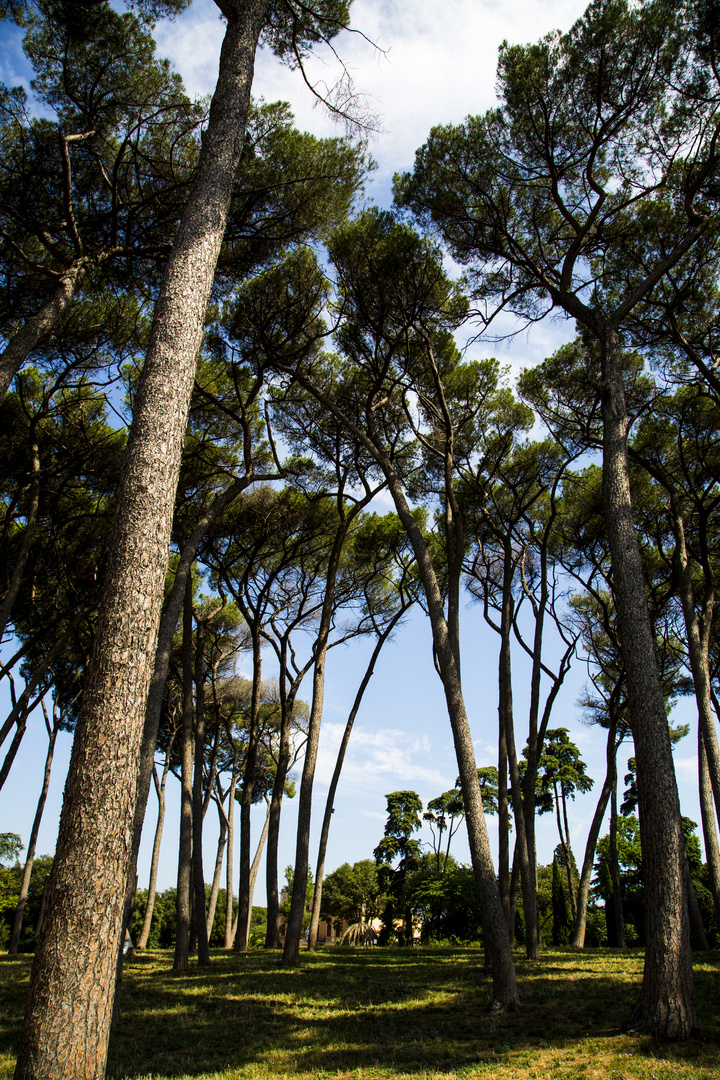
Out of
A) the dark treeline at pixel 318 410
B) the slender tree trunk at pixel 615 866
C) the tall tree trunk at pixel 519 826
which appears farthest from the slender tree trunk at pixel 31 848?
the slender tree trunk at pixel 615 866

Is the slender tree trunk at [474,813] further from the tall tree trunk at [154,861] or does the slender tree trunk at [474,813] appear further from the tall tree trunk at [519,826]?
the tall tree trunk at [154,861]

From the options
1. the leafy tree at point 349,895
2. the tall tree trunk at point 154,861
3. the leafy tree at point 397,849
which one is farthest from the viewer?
the leafy tree at point 349,895

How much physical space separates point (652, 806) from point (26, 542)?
27.7 ft

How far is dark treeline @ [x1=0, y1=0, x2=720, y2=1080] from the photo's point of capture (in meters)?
3.88

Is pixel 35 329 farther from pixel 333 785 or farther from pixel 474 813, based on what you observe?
pixel 333 785

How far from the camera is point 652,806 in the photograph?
509 cm

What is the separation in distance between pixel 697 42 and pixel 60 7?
741cm

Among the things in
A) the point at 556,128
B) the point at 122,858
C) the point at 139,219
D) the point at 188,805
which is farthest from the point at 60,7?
the point at 188,805

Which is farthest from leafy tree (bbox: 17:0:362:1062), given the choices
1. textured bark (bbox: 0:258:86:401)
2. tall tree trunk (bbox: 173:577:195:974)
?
tall tree trunk (bbox: 173:577:195:974)

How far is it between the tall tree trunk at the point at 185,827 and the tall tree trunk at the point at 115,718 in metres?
5.89

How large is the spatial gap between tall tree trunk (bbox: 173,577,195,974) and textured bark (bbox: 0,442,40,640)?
2279 mm

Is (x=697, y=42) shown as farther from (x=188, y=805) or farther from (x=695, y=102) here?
(x=188, y=805)

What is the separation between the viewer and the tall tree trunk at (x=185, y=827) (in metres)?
8.98

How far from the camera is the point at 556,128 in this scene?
7.89 meters
